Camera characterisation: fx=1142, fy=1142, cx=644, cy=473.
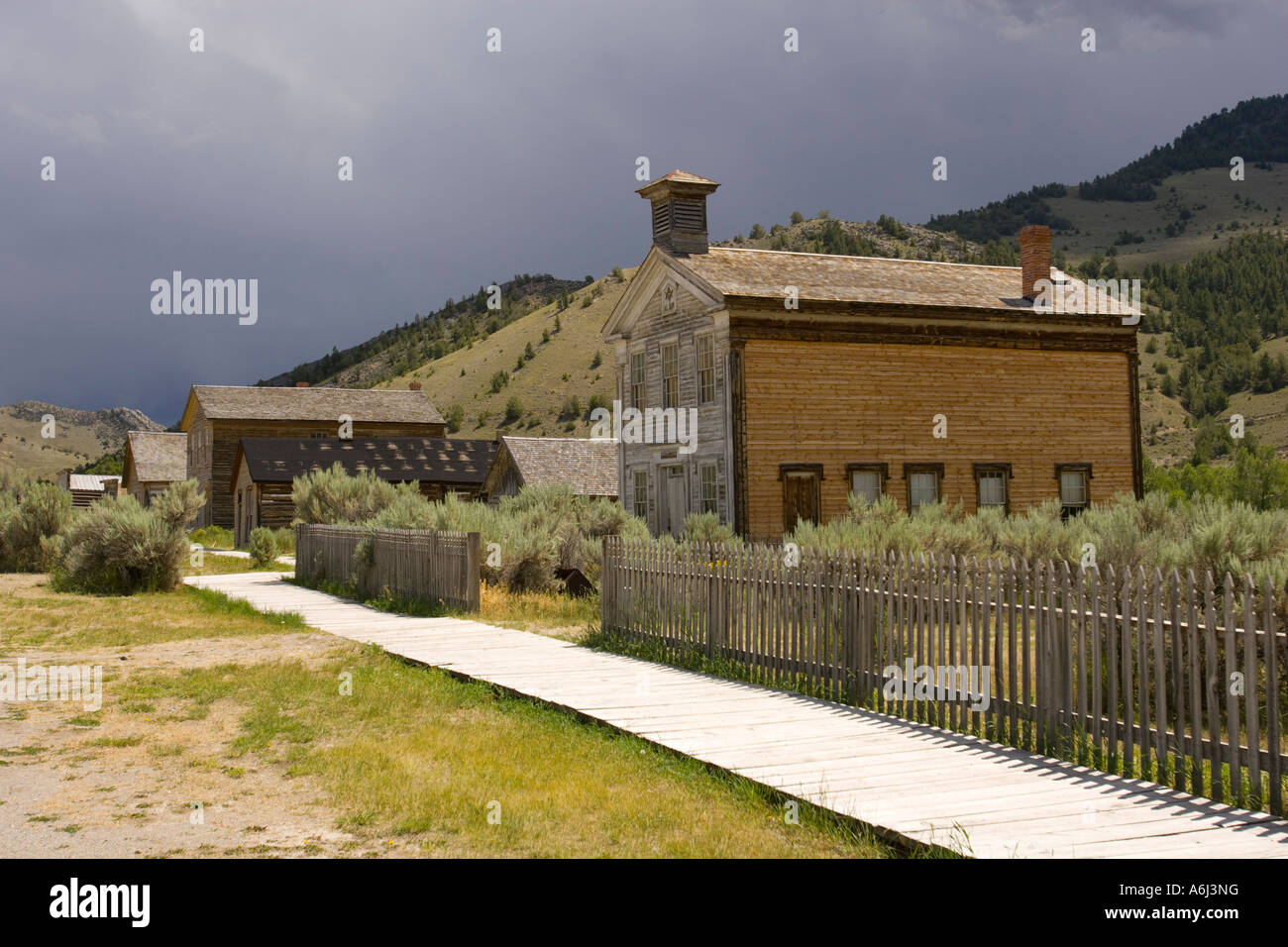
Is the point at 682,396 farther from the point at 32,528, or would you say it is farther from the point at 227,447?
the point at 227,447

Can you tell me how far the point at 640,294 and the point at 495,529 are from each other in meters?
11.9

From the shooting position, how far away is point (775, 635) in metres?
11.0

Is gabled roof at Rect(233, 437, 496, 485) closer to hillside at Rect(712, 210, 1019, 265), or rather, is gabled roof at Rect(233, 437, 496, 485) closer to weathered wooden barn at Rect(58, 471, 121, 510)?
weathered wooden barn at Rect(58, 471, 121, 510)

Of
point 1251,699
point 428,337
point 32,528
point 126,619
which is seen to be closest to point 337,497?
point 32,528

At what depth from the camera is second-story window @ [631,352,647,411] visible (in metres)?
30.7

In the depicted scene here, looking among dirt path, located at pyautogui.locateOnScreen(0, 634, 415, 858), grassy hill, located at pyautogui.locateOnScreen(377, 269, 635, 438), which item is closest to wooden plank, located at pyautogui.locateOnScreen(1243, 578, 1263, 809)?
dirt path, located at pyautogui.locateOnScreen(0, 634, 415, 858)

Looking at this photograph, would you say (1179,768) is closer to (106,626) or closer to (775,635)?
(775,635)

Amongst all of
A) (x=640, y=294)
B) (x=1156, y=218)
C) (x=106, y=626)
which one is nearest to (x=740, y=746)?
(x=106, y=626)

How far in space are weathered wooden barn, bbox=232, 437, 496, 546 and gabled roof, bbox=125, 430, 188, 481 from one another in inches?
732

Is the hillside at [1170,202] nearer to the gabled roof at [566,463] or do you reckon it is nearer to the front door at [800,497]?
the gabled roof at [566,463]

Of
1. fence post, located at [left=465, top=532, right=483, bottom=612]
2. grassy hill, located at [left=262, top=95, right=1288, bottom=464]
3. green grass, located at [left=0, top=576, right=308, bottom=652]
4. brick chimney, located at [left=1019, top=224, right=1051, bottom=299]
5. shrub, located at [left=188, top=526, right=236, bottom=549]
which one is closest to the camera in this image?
green grass, located at [left=0, top=576, right=308, bottom=652]

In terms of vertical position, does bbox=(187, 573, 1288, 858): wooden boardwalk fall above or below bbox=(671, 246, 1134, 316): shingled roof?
below

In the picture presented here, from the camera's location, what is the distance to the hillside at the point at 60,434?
143 m

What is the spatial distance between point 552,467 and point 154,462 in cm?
3539
